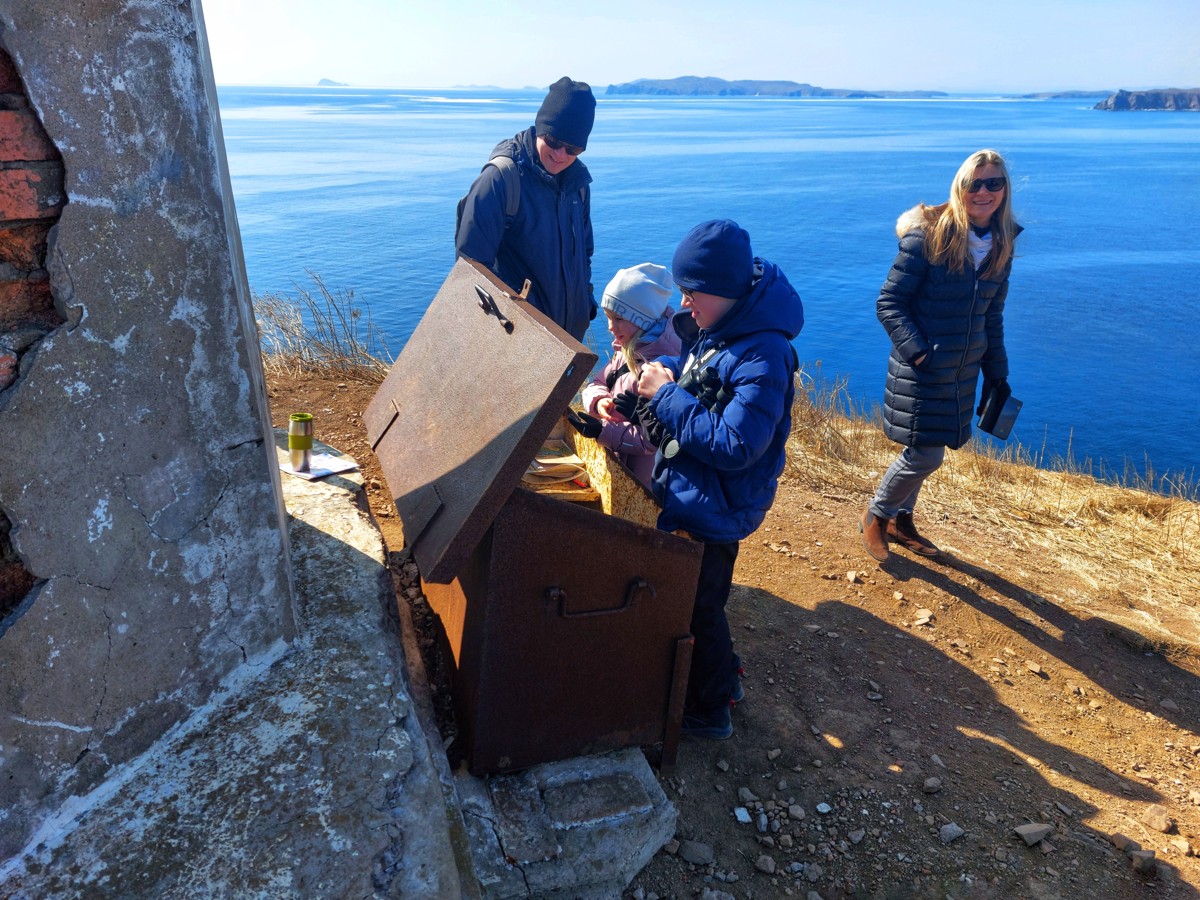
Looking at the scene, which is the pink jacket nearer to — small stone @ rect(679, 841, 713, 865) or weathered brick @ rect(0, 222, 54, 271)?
small stone @ rect(679, 841, 713, 865)

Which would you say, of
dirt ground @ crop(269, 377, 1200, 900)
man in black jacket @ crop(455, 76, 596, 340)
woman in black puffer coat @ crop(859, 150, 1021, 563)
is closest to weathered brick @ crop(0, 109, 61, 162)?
man in black jacket @ crop(455, 76, 596, 340)

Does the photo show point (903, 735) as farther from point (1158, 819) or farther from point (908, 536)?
point (908, 536)

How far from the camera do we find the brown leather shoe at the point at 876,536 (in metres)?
4.68

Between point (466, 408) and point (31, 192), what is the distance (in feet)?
3.73

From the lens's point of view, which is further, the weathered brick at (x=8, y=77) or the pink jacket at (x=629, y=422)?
the pink jacket at (x=629, y=422)

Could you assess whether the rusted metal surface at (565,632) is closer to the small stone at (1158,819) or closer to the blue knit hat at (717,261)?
the blue knit hat at (717,261)

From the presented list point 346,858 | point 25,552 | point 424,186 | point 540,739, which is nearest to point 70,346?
point 25,552

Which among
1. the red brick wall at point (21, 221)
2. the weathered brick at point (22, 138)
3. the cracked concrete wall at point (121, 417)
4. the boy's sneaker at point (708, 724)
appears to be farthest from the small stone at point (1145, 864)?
the weathered brick at point (22, 138)

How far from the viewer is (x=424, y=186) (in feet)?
103

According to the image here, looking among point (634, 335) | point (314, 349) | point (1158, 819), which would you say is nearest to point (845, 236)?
point (314, 349)

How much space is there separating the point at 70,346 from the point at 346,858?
125 cm

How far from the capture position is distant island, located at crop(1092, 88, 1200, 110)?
123250 mm

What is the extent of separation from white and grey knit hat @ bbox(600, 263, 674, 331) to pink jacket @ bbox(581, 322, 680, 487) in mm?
98

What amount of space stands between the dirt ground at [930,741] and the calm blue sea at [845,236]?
213cm
